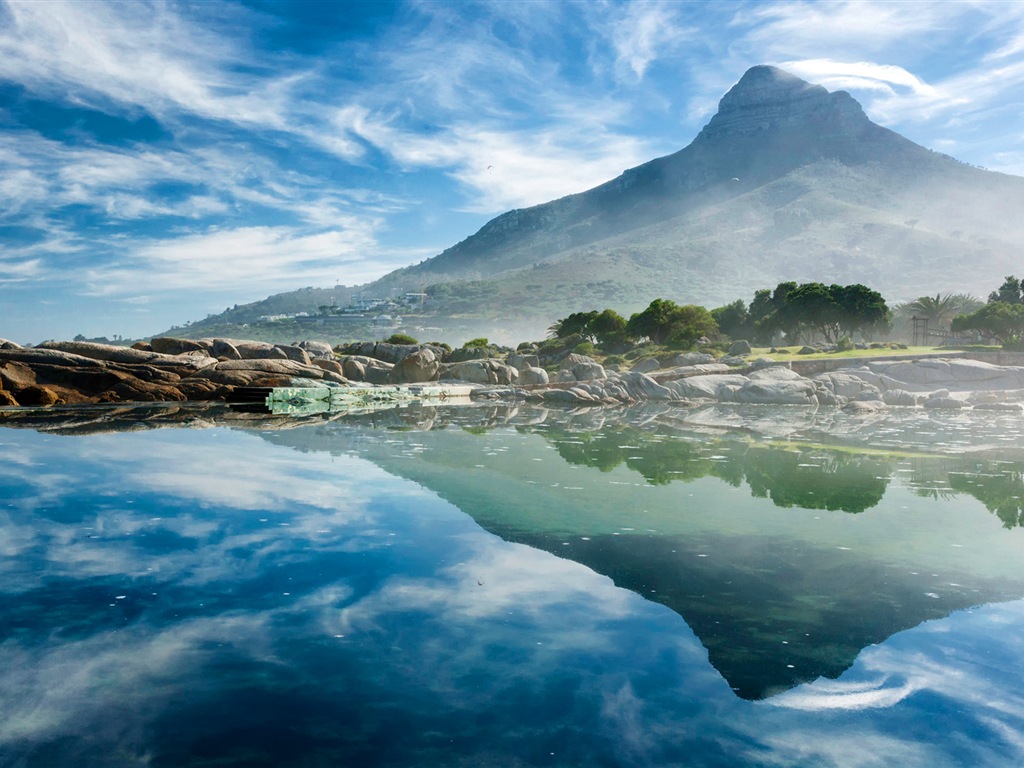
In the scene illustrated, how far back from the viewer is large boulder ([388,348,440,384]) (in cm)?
4662

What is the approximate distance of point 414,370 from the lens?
4659 cm

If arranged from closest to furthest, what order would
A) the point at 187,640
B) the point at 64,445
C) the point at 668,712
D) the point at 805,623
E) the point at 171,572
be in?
the point at 668,712 < the point at 187,640 < the point at 805,623 < the point at 171,572 < the point at 64,445

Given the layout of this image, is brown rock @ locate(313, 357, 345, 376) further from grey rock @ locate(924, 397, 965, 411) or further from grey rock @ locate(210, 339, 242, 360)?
grey rock @ locate(924, 397, 965, 411)

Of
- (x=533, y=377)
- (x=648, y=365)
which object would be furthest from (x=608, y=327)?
(x=533, y=377)

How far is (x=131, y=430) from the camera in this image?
21328 millimetres

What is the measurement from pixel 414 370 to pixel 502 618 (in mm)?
40384

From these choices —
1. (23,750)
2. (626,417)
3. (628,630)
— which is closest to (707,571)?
(628,630)

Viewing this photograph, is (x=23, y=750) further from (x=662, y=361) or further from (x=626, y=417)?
(x=662, y=361)

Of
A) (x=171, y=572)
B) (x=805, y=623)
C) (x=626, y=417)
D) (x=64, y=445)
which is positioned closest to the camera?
(x=805, y=623)

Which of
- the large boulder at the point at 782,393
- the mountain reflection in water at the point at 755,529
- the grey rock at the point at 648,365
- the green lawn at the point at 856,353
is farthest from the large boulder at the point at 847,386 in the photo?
the mountain reflection in water at the point at 755,529

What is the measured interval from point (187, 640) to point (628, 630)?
3.58 meters

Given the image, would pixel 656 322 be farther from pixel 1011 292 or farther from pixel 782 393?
pixel 1011 292

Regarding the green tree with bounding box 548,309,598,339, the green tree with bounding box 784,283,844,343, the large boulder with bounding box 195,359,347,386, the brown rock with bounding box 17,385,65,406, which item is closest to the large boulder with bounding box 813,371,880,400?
the large boulder with bounding box 195,359,347,386

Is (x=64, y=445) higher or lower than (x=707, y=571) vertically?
higher
